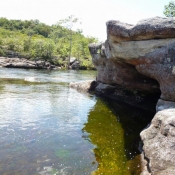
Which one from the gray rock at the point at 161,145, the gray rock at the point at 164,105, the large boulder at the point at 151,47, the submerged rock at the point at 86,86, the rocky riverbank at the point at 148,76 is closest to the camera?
the gray rock at the point at 161,145

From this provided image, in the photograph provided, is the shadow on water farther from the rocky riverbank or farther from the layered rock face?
the layered rock face

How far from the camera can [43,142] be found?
367 inches

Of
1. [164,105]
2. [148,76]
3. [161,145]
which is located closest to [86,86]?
[148,76]

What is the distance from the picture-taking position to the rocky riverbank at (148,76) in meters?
7.14

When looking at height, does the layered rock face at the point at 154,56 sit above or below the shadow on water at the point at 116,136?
above

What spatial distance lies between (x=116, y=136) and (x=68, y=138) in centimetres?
245

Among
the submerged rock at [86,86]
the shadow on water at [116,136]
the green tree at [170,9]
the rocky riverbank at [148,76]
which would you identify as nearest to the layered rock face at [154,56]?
the rocky riverbank at [148,76]

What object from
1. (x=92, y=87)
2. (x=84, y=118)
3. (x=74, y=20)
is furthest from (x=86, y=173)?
(x=74, y=20)

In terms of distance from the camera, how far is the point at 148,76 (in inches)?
544

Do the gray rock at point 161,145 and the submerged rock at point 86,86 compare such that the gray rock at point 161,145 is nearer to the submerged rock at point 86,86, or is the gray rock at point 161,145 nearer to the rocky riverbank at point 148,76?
the rocky riverbank at point 148,76

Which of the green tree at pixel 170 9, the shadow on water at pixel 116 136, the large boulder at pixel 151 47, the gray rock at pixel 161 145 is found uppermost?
the green tree at pixel 170 9

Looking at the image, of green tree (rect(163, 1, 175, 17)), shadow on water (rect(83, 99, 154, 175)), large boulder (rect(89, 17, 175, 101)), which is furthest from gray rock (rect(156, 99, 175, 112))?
green tree (rect(163, 1, 175, 17))

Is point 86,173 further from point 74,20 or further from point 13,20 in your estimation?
point 13,20

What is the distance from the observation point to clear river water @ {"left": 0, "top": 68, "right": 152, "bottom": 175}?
7.41 metres
